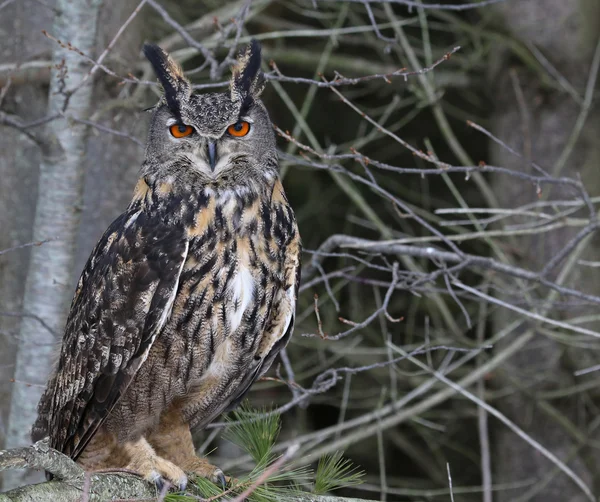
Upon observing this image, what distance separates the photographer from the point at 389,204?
624 cm

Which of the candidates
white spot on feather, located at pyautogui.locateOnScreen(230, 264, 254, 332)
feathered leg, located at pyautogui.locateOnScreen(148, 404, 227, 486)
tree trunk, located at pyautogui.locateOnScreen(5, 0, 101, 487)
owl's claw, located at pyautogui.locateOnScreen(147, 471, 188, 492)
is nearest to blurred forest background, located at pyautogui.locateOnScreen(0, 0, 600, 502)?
tree trunk, located at pyautogui.locateOnScreen(5, 0, 101, 487)

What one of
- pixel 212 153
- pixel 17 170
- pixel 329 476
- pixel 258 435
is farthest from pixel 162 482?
pixel 17 170

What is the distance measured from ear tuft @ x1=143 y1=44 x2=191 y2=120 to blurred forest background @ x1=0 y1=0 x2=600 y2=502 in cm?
12

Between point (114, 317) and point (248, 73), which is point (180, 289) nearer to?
point (114, 317)

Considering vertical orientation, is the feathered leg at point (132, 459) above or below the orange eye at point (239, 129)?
below

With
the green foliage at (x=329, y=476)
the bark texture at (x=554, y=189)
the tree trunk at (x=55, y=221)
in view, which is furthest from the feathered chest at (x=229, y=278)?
the bark texture at (x=554, y=189)

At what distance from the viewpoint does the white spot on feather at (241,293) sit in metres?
2.71

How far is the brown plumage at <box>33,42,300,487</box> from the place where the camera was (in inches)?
106

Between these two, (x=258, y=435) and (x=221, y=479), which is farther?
(x=221, y=479)

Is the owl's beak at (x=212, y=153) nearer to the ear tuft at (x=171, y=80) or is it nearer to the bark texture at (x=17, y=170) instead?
the ear tuft at (x=171, y=80)

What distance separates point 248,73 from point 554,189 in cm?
251

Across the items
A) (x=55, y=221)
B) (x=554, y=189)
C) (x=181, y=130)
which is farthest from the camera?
(x=554, y=189)

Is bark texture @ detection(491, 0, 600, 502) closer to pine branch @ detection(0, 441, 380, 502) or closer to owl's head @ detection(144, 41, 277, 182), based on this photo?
owl's head @ detection(144, 41, 277, 182)

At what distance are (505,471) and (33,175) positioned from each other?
324 cm
